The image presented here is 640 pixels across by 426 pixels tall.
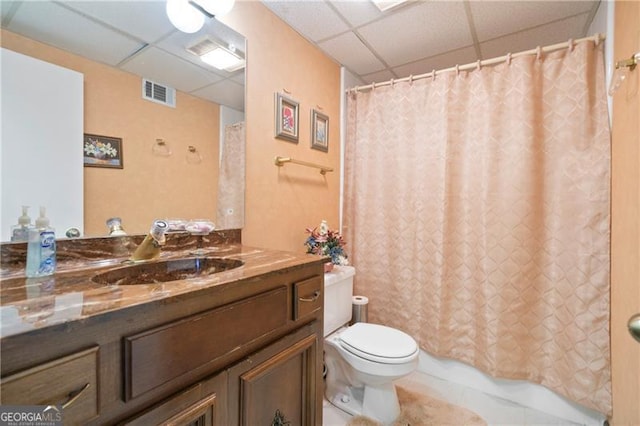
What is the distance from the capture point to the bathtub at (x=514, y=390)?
1548 mm

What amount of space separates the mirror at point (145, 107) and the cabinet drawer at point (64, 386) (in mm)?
626

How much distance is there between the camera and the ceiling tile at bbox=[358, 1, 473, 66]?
1590 mm

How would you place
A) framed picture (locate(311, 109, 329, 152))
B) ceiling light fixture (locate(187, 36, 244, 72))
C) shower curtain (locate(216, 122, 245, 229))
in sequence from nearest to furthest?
ceiling light fixture (locate(187, 36, 244, 72))
shower curtain (locate(216, 122, 245, 229))
framed picture (locate(311, 109, 329, 152))

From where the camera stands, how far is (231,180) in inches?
57.6

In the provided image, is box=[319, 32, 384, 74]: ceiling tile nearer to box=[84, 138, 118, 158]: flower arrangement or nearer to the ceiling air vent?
the ceiling air vent

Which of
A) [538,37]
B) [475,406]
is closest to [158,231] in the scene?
[475,406]

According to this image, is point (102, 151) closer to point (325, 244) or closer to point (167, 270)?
point (167, 270)

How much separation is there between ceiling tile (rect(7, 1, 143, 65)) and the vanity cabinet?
96 centimetres

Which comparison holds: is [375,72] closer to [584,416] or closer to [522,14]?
[522,14]

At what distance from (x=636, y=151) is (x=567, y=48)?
83 centimetres

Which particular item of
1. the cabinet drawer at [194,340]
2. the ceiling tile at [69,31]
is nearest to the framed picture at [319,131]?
the ceiling tile at [69,31]

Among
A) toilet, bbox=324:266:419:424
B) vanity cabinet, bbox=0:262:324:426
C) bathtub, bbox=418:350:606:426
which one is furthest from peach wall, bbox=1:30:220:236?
bathtub, bbox=418:350:606:426

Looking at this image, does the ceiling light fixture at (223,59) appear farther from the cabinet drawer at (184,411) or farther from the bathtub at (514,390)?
the bathtub at (514,390)

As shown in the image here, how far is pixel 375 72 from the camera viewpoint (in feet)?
7.68
